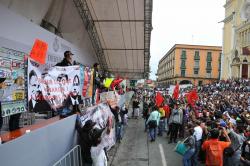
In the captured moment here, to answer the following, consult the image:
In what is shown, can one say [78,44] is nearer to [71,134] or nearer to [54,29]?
[54,29]

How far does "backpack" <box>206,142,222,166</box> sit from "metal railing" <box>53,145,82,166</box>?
2.87 metres

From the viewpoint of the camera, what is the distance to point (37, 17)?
44.3 ft

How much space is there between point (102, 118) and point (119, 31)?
12.1 metres

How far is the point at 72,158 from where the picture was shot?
6.09 meters

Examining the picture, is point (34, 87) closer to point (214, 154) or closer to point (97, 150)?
point (97, 150)

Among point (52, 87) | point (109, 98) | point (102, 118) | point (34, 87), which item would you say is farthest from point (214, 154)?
point (34, 87)

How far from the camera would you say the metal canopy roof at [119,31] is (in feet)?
53.9

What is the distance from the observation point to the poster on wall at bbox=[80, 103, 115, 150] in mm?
6998

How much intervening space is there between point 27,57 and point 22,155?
149 centimetres

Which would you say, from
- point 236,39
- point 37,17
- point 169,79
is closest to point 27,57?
point 37,17

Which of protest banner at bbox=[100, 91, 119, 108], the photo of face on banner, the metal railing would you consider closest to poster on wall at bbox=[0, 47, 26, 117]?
the photo of face on banner

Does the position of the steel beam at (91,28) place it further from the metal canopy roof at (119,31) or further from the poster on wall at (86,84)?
the poster on wall at (86,84)

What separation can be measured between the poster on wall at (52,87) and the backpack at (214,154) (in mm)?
3111

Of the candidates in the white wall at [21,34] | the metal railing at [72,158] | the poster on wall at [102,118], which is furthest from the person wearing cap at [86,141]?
the white wall at [21,34]
